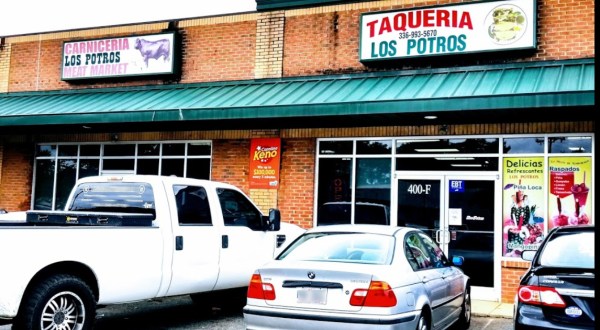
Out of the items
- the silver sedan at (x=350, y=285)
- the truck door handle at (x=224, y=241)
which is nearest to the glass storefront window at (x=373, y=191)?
the truck door handle at (x=224, y=241)

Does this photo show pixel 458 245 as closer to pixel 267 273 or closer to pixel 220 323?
pixel 220 323

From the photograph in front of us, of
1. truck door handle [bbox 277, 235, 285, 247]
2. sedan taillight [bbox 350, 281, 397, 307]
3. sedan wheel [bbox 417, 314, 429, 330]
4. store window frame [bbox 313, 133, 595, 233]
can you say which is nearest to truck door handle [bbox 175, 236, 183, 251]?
truck door handle [bbox 277, 235, 285, 247]

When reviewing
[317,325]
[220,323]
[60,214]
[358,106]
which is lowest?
[220,323]

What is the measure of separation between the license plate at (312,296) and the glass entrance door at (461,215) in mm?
6275

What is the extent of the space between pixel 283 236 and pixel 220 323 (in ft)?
6.07

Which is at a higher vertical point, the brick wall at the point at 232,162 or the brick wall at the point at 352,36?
the brick wall at the point at 352,36

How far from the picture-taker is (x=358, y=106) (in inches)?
441

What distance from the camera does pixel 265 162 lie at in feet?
44.8

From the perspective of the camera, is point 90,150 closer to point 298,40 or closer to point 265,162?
point 265,162

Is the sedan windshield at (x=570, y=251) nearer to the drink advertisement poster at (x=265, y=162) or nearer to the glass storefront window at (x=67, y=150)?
the drink advertisement poster at (x=265, y=162)

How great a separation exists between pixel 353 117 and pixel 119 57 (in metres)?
6.89

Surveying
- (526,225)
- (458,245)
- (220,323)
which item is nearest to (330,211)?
(458,245)

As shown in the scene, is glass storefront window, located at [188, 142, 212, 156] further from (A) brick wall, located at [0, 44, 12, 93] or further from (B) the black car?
(B) the black car

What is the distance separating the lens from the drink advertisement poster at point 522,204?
1129cm
